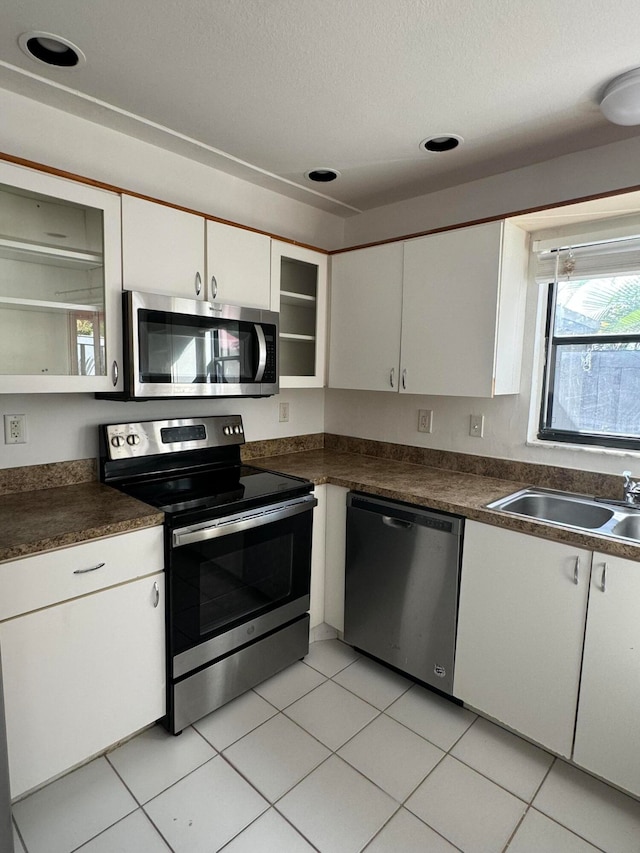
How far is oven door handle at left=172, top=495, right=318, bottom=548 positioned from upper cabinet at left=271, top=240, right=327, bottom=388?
2.21 ft

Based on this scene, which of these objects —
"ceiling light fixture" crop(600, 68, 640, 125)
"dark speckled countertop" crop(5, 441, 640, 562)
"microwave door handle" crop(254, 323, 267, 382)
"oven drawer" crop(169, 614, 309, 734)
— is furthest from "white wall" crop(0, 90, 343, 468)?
"ceiling light fixture" crop(600, 68, 640, 125)

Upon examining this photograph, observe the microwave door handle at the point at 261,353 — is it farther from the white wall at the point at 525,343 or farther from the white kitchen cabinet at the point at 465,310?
the white wall at the point at 525,343

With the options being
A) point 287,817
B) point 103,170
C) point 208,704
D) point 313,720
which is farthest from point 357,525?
point 103,170

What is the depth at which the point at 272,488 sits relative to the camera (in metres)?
2.08

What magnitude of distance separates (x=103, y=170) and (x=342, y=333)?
4.31ft

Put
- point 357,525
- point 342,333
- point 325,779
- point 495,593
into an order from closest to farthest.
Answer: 1. point 325,779
2. point 495,593
3. point 357,525
4. point 342,333

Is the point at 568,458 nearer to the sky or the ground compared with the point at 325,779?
nearer to the sky

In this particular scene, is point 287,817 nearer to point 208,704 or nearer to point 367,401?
point 208,704

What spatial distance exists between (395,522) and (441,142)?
1.61 metres

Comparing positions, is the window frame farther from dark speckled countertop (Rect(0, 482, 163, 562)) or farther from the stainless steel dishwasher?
dark speckled countertop (Rect(0, 482, 163, 562))

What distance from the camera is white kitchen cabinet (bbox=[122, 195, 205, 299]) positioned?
1.81 m

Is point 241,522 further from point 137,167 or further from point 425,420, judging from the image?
point 137,167

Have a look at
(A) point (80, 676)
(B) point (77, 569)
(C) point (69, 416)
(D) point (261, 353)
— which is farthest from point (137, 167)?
(A) point (80, 676)

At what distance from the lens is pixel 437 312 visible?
2.21 metres
